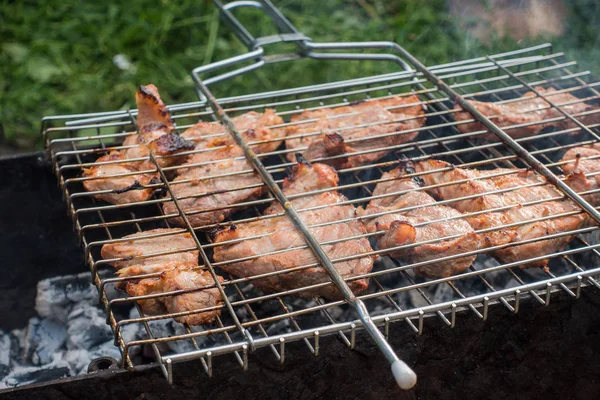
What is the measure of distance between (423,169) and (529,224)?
22.0 inches

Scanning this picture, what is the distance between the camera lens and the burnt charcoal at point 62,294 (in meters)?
3.58

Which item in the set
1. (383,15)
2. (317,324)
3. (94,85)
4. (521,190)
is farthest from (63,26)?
(521,190)

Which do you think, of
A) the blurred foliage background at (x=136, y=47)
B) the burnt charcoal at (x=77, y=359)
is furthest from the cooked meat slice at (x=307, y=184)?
the blurred foliage background at (x=136, y=47)

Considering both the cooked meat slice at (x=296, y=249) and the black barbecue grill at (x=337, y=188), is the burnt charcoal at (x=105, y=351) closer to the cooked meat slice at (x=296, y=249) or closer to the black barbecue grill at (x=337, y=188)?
the black barbecue grill at (x=337, y=188)

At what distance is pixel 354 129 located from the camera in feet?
11.7

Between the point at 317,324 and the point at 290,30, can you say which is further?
the point at 290,30

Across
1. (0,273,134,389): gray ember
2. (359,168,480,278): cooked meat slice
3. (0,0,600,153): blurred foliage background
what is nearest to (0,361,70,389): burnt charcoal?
(0,273,134,389): gray ember

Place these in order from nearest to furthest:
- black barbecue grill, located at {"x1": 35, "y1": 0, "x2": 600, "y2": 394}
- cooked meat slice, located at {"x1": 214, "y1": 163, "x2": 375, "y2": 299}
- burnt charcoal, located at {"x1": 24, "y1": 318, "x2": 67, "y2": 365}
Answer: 1. cooked meat slice, located at {"x1": 214, "y1": 163, "x2": 375, "y2": 299}
2. black barbecue grill, located at {"x1": 35, "y1": 0, "x2": 600, "y2": 394}
3. burnt charcoal, located at {"x1": 24, "y1": 318, "x2": 67, "y2": 365}

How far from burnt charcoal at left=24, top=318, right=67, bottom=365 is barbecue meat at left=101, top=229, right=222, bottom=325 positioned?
0.92m

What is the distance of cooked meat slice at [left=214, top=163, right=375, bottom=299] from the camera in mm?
2654

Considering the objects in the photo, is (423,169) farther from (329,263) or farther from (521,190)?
(329,263)

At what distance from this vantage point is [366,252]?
8.98 feet

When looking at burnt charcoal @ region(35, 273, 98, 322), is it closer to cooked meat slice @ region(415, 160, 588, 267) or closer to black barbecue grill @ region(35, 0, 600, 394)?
black barbecue grill @ region(35, 0, 600, 394)

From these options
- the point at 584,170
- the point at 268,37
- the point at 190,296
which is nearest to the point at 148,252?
the point at 190,296
